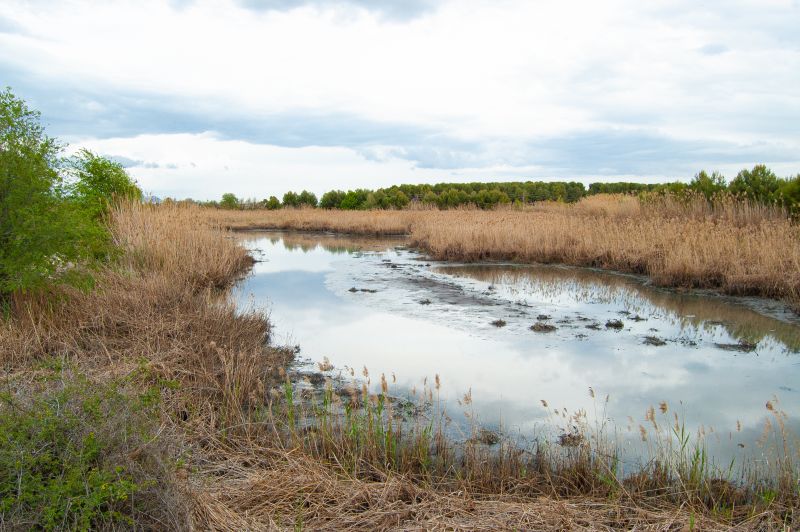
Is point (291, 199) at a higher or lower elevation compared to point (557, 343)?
higher

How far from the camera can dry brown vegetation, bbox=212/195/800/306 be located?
38.0ft

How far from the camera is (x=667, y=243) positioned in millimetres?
14344

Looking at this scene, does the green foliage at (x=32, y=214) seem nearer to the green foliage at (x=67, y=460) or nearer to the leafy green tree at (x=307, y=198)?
the green foliage at (x=67, y=460)

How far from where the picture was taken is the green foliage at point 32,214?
23.1ft

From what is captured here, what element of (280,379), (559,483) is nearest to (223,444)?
(280,379)

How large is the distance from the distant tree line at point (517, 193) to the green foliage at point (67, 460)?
17340 millimetres

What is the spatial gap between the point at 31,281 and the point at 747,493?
7710 mm

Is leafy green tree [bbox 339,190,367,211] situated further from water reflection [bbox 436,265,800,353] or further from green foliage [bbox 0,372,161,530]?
green foliage [bbox 0,372,161,530]

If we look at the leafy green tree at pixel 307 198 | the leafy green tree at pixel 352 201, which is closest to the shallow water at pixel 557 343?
the leafy green tree at pixel 352 201

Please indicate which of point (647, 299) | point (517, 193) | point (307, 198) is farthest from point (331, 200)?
point (647, 299)

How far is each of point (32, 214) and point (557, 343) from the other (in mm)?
7128

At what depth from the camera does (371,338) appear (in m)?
8.88

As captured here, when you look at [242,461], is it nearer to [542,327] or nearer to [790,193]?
[542,327]

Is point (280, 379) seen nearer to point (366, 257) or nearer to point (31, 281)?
point (31, 281)
